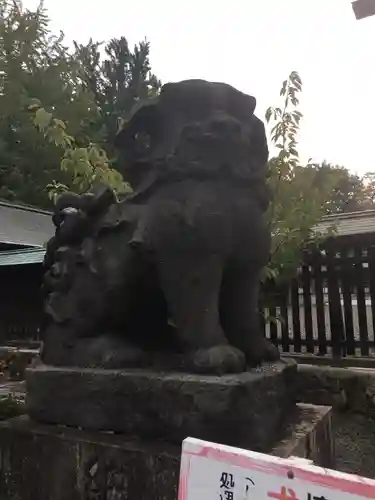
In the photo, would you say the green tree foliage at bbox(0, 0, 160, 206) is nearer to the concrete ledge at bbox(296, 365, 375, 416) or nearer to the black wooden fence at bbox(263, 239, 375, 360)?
the black wooden fence at bbox(263, 239, 375, 360)

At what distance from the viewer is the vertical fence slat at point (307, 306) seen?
411cm

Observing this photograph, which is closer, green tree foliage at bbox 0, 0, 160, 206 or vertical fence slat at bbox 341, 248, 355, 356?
vertical fence slat at bbox 341, 248, 355, 356

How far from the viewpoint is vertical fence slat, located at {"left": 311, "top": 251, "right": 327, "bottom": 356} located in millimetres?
4035

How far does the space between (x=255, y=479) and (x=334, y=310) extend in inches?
137

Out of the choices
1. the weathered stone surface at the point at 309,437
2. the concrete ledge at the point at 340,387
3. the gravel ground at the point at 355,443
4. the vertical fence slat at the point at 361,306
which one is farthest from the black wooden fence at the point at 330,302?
the weathered stone surface at the point at 309,437

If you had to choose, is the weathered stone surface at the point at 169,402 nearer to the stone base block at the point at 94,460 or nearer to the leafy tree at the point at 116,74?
the stone base block at the point at 94,460

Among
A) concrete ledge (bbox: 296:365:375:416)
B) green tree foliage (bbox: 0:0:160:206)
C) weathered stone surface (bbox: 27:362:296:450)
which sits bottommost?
concrete ledge (bbox: 296:365:375:416)

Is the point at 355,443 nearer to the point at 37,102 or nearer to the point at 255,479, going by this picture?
the point at 255,479

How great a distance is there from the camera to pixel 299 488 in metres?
0.67

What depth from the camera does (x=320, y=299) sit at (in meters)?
4.02

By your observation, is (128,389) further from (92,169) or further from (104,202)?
(92,169)

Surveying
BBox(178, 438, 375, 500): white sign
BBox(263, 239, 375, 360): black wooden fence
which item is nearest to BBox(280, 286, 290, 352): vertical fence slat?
BBox(263, 239, 375, 360): black wooden fence

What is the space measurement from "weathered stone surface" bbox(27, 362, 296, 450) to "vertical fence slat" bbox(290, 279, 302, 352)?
2.47m

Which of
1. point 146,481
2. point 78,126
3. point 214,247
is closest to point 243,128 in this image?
point 214,247
